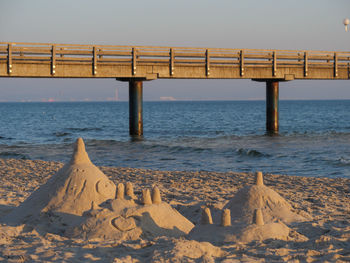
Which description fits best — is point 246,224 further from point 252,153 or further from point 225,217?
point 252,153

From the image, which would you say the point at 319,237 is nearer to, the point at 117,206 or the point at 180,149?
the point at 117,206

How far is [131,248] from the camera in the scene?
5508 mm

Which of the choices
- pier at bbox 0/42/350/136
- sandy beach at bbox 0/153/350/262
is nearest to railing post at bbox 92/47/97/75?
pier at bbox 0/42/350/136

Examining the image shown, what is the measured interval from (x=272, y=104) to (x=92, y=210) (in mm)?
20887

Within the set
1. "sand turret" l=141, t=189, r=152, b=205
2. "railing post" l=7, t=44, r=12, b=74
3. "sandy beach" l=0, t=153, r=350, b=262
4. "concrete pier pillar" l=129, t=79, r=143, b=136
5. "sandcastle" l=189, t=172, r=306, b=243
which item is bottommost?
"sandy beach" l=0, t=153, r=350, b=262

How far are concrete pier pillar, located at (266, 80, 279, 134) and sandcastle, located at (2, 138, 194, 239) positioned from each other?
785 inches

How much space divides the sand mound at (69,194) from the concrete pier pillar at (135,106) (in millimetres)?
16375

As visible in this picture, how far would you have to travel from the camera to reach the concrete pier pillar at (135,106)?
23.5 meters

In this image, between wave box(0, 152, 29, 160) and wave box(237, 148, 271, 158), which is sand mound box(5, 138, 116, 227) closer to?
wave box(0, 152, 29, 160)

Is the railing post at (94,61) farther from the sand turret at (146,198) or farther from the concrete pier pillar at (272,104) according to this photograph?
the sand turret at (146,198)

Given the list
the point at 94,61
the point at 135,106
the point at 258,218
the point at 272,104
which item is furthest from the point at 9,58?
the point at 258,218

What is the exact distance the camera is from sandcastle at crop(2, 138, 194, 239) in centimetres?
609

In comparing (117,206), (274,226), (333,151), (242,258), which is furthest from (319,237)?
(333,151)

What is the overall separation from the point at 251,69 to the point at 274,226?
18954mm
